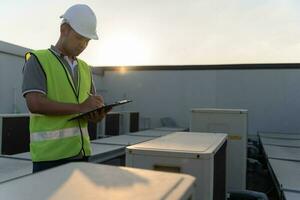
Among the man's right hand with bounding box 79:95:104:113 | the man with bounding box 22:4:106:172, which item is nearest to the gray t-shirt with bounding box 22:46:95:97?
the man with bounding box 22:4:106:172

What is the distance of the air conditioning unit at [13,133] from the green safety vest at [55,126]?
2529 mm

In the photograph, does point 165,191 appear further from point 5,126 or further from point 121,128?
point 121,128

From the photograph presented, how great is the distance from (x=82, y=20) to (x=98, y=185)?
1.11m

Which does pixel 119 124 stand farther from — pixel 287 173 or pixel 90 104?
pixel 90 104

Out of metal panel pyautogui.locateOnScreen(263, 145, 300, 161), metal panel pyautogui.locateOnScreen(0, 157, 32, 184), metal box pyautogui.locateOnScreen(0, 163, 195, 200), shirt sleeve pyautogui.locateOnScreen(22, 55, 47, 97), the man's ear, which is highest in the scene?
the man's ear

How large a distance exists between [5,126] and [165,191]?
3.60m

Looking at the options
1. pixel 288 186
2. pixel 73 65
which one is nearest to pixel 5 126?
pixel 73 65

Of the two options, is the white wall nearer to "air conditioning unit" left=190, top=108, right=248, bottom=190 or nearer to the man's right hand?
"air conditioning unit" left=190, top=108, right=248, bottom=190

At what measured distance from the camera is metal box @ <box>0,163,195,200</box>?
913 millimetres

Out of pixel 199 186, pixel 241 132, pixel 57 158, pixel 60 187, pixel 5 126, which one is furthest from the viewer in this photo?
pixel 5 126

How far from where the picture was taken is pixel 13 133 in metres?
4.29

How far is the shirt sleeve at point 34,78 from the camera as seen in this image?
174cm

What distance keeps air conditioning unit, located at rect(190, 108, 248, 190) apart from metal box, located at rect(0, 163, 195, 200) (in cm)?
253

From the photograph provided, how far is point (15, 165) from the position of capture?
314 centimetres
